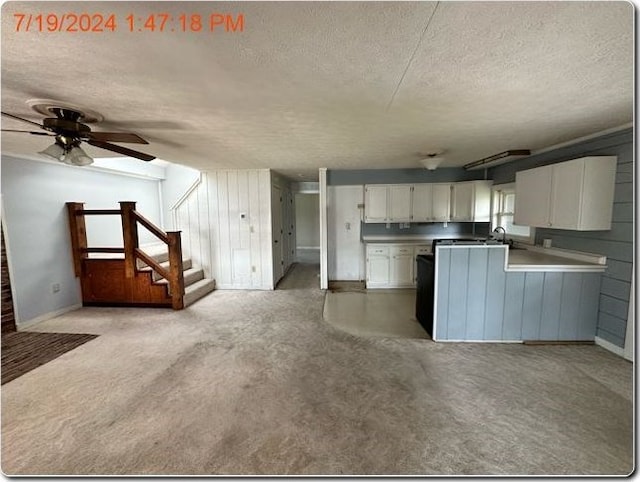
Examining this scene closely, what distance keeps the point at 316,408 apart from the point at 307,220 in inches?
319

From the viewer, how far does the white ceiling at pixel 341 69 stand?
44.3 inches

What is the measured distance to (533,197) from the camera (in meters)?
3.52

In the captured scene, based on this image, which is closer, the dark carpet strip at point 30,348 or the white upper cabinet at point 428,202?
the dark carpet strip at point 30,348

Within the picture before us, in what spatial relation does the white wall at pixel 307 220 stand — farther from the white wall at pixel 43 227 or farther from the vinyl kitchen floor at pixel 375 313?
the white wall at pixel 43 227

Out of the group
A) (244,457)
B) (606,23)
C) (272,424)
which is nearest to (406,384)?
(272,424)

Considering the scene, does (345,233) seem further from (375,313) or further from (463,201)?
(463,201)

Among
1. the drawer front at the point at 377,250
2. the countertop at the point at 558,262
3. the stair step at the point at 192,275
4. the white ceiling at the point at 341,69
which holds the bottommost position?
the stair step at the point at 192,275

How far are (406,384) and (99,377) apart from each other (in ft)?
8.92

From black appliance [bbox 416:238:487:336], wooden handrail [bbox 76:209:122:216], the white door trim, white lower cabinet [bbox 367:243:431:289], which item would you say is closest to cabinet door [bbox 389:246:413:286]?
white lower cabinet [bbox 367:243:431:289]

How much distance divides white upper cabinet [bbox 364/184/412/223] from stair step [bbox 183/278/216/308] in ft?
10.8

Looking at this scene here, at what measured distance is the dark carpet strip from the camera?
8.45 feet

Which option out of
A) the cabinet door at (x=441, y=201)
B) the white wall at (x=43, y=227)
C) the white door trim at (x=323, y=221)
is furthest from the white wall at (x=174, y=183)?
the cabinet door at (x=441, y=201)

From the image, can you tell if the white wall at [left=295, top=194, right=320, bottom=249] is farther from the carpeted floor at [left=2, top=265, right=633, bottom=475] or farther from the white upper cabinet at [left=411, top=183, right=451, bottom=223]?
the carpeted floor at [left=2, top=265, right=633, bottom=475]

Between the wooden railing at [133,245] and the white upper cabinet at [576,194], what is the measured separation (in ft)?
16.4
